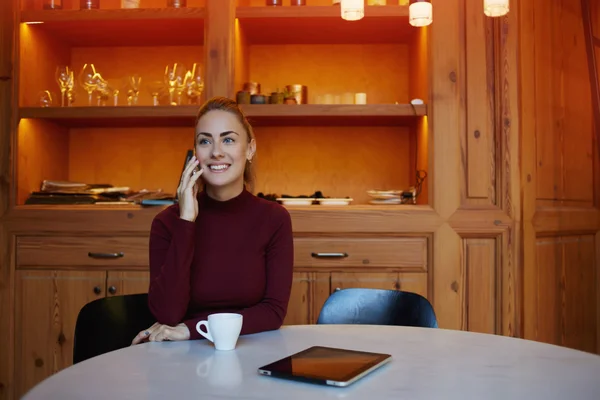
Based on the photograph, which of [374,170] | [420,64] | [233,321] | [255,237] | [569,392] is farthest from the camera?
[374,170]

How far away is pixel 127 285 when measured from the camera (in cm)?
265

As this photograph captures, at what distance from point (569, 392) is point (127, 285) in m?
2.12

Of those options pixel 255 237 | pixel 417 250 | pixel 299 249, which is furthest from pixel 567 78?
pixel 255 237

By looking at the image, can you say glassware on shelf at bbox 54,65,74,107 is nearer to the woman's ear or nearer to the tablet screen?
the woman's ear

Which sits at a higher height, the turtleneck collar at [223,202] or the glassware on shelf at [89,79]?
the glassware on shelf at [89,79]

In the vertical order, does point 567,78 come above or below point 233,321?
above

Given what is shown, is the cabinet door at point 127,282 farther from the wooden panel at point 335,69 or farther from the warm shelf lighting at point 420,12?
the warm shelf lighting at point 420,12

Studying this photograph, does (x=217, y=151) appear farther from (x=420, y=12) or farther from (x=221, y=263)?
(x=420, y=12)

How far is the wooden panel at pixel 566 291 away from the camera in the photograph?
285 cm

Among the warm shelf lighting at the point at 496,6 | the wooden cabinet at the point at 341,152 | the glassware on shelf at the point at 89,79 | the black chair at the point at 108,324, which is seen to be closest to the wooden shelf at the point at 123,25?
the wooden cabinet at the point at 341,152

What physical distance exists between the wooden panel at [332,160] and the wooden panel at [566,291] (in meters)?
0.79

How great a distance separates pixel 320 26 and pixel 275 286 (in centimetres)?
174

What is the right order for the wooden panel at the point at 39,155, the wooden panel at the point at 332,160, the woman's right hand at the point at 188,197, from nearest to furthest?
1. the woman's right hand at the point at 188,197
2. the wooden panel at the point at 39,155
3. the wooden panel at the point at 332,160

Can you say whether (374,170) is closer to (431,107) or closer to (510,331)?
(431,107)
